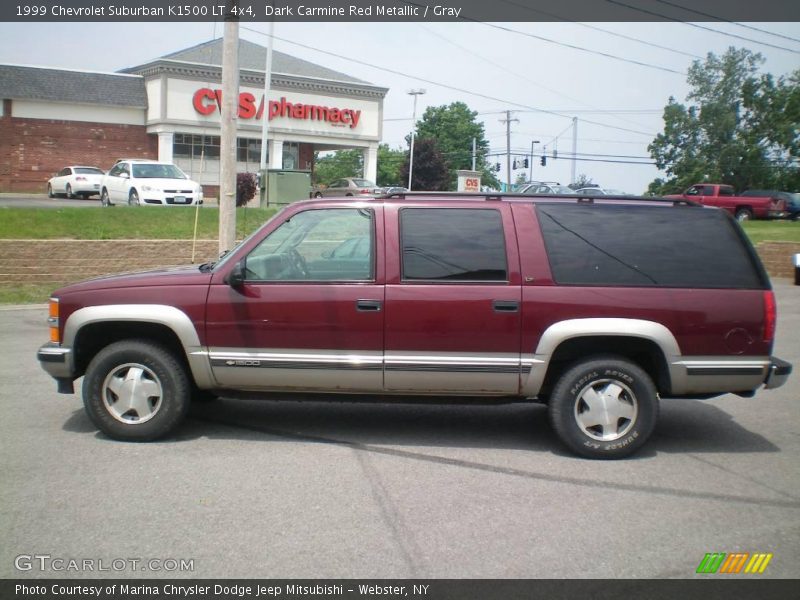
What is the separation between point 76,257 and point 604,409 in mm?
12173

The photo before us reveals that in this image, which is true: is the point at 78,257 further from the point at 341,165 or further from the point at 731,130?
the point at 341,165

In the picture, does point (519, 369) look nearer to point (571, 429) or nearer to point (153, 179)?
point (571, 429)

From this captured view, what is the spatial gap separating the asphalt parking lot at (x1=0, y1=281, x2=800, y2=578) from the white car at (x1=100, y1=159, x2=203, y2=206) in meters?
18.5

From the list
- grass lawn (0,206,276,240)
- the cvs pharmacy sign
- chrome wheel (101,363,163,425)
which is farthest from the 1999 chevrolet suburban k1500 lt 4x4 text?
the cvs pharmacy sign

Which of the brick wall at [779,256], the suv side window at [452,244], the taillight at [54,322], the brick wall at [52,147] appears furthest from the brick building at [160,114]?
the suv side window at [452,244]

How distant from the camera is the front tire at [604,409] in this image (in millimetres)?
6023

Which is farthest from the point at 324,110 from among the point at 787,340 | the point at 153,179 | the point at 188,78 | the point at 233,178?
the point at 787,340

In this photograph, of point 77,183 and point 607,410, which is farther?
point 77,183

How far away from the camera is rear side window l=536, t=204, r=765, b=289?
607cm

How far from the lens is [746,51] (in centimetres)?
6588

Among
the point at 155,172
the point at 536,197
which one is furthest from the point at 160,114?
the point at 536,197

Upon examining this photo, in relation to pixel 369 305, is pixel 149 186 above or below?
above

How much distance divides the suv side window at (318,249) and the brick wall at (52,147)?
Result: 37.9 m

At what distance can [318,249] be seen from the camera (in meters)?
6.25
